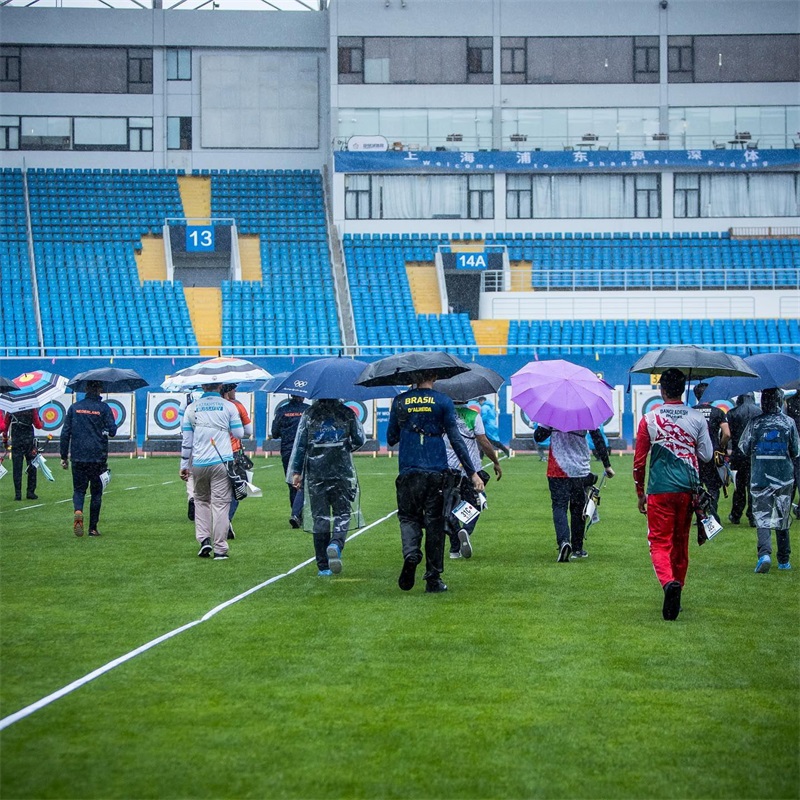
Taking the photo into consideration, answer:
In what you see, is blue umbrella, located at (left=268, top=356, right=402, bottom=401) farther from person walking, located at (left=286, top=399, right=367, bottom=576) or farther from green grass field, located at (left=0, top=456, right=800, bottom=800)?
green grass field, located at (left=0, top=456, right=800, bottom=800)

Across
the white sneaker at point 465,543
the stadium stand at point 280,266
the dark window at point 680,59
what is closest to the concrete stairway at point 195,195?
the stadium stand at point 280,266

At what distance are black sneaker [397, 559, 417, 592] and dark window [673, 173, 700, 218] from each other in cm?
4306

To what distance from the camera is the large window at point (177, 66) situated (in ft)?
179

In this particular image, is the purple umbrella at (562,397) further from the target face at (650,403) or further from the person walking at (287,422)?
the target face at (650,403)

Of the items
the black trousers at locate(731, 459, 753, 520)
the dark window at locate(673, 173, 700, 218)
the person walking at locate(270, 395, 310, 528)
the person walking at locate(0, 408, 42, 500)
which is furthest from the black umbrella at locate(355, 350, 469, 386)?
the dark window at locate(673, 173, 700, 218)

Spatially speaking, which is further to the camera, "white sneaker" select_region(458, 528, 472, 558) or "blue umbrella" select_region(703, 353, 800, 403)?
"white sneaker" select_region(458, 528, 472, 558)

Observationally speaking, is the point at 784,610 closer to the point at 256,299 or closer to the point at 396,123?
the point at 256,299

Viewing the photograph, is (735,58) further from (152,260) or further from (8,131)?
(8,131)

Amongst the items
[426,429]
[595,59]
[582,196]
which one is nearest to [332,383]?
[426,429]

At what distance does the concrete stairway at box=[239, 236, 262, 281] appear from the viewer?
164ft

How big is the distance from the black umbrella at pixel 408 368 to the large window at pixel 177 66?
1779 inches

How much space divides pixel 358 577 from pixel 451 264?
37368 mm

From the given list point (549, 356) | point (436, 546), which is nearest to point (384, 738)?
point (436, 546)

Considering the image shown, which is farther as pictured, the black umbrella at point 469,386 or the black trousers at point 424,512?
the black umbrella at point 469,386
